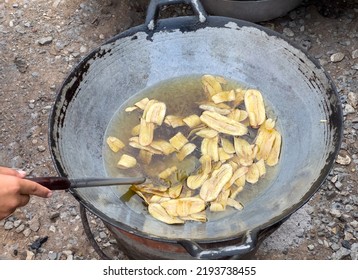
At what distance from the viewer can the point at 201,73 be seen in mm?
2400

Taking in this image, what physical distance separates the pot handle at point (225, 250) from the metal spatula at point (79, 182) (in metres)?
0.39

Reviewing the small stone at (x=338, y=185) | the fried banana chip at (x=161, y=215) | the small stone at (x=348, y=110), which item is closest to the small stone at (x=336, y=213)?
the small stone at (x=338, y=185)

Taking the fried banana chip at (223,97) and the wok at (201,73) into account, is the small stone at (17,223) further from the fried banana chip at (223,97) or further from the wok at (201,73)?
the fried banana chip at (223,97)

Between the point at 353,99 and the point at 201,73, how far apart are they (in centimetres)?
106

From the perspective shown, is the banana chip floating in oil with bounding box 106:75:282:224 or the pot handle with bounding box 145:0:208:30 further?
the pot handle with bounding box 145:0:208:30

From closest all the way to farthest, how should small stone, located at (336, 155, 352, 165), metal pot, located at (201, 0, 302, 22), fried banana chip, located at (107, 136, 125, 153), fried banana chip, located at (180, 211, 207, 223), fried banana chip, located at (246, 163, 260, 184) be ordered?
1. fried banana chip, located at (180, 211, 207, 223)
2. fried banana chip, located at (246, 163, 260, 184)
3. fried banana chip, located at (107, 136, 125, 153)
4. small stone, located at (336, 155, 352, 165)
5. metal pot, located at (201, 0, 302, 22)

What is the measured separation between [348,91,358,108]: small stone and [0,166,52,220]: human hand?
1946mm

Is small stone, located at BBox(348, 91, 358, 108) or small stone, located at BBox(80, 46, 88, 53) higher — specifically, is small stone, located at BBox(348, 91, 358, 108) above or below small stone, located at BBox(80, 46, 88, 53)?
below

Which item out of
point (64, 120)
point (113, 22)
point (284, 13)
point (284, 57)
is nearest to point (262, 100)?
point (284, 57)

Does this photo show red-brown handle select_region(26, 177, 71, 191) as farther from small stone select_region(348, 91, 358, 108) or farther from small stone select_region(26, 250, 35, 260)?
small stone select_region(348, 91, 358, 108)

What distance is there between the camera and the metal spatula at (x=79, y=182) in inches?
64.6

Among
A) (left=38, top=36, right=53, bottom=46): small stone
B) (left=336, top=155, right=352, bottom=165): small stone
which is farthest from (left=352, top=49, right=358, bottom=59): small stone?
(left=38, top=36, right=53, bottom=46): small stone

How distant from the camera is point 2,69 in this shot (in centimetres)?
321

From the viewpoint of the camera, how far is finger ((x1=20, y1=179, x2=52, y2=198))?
1.58 m
